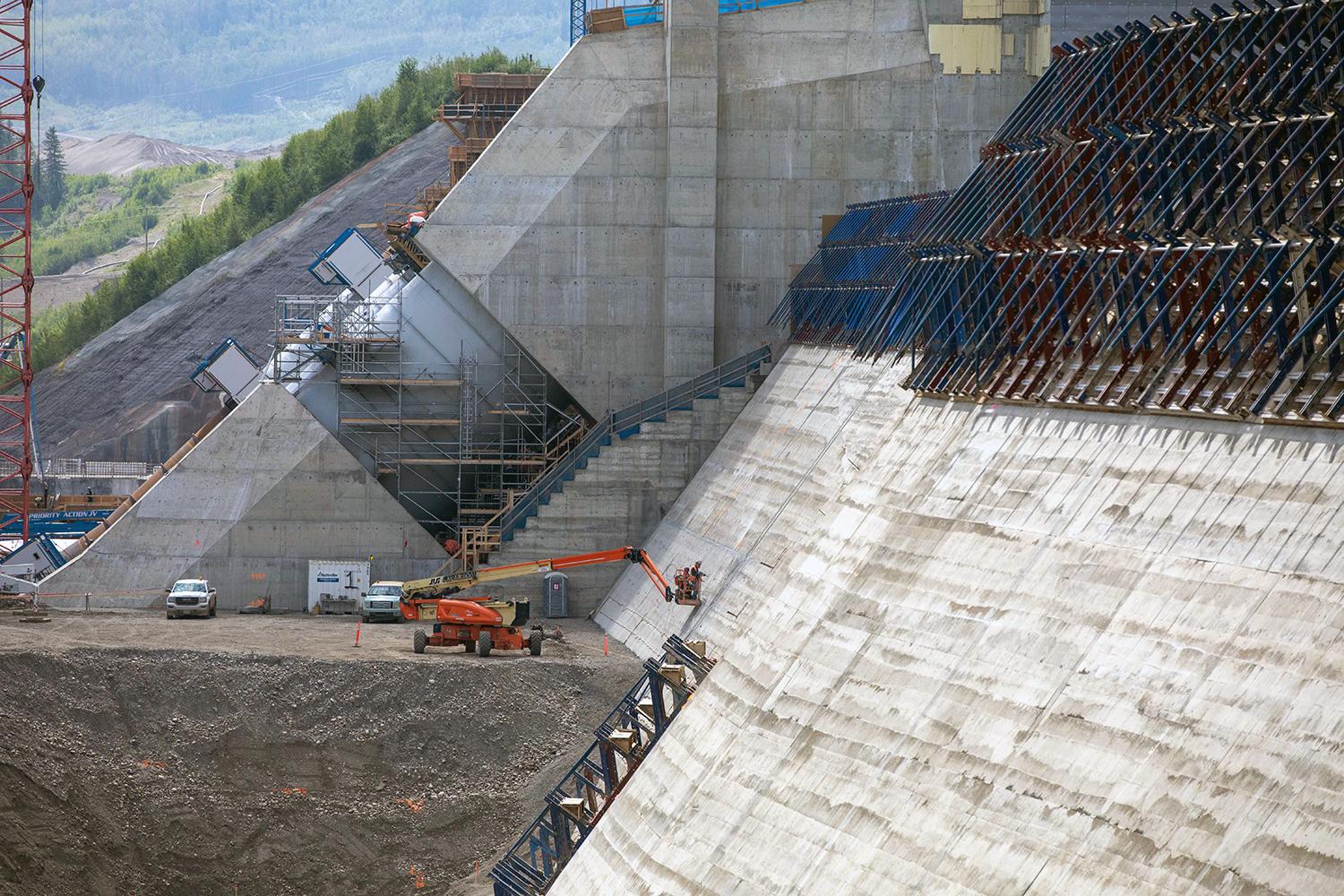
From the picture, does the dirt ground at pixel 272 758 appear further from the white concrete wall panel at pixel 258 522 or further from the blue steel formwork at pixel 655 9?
the blue steel formwork at pixel 655 9

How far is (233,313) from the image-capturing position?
119688 mm

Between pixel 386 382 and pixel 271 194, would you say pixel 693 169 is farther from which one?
pixel 271 194

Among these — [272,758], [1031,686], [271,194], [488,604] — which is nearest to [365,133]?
[271,194]

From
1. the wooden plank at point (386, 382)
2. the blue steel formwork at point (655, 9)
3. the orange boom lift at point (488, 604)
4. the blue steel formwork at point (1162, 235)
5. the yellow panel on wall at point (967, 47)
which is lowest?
the orange boom lift at point (488, 604)

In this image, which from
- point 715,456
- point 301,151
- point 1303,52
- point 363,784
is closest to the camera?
point 1303,52

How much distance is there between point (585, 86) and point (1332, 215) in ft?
131

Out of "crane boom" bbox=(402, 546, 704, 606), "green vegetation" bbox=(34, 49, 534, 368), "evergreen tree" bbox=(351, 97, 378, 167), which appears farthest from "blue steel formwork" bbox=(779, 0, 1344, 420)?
"evergreen tree" bbox=(351, 97, 378, 167)

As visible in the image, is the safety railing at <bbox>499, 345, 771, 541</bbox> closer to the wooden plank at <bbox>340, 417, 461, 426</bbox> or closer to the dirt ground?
the wooden plank at <bbox>340, 417, 461, 426</bbox>

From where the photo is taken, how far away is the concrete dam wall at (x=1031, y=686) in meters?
22.4

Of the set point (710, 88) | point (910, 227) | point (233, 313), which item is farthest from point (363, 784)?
point (233, 313)

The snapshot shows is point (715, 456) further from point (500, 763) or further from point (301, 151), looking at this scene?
point (301, 151)

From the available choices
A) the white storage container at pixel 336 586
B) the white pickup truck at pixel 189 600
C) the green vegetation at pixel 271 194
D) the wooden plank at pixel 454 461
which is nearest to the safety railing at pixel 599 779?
the white pickup truck at pixel 189 600

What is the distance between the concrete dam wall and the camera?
22.4 meters

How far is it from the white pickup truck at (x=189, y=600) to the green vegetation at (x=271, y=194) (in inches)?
2799
